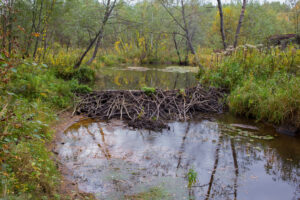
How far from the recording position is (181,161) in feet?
17.2

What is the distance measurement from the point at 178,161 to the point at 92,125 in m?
3.04

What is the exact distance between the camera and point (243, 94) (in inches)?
328

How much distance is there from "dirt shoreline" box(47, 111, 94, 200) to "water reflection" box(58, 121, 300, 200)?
125 millimetres

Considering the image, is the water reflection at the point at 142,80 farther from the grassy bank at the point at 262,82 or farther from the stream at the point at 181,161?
the stream at the point at 181,161

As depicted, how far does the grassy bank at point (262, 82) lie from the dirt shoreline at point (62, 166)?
5227 millimetres

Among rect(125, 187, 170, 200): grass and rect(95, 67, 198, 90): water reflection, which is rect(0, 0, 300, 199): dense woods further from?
rect(95, 67, 198, 90): water reflection

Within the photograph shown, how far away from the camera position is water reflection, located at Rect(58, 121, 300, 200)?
420 centimetres

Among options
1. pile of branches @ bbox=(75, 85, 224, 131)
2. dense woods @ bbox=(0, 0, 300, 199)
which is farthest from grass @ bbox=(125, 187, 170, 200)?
pile of branches @ bbox=(75, 85, 224, 131)

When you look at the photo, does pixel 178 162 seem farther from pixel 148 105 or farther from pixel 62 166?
pixel 148 105

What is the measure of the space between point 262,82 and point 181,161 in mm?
5330

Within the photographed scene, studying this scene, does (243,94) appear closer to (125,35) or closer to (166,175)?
(166,175)

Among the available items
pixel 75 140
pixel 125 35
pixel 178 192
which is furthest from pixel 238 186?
pixel 125 35

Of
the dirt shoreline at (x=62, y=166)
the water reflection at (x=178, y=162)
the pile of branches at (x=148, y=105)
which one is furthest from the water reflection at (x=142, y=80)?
the water reflection at (x=178, y=162)

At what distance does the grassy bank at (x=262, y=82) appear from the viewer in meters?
7.12
